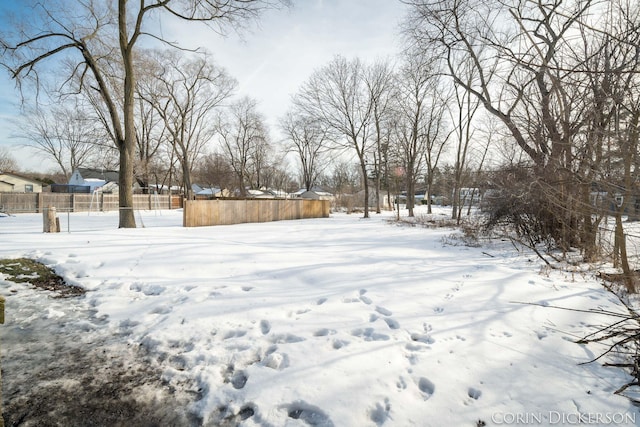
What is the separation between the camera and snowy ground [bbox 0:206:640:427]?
2.00 meters

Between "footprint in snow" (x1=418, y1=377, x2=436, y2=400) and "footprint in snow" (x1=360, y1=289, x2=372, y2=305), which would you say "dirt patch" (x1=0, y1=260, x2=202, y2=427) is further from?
"footprint in snow" (x1=360, y1=289, x2=372, y2=305)

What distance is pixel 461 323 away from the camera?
10.5ft

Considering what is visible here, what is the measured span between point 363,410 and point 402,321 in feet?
4.71

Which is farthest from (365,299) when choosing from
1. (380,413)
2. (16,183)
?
(16,183)

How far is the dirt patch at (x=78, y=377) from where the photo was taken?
1.93 meters

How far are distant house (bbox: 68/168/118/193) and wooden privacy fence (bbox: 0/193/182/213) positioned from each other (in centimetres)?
1182

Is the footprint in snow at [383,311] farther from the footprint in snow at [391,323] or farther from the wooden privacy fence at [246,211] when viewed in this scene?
the wooden privacy fence at [246,211]

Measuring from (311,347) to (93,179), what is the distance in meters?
51.7

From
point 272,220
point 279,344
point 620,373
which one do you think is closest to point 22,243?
point 279,344

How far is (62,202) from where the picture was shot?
2467 cm

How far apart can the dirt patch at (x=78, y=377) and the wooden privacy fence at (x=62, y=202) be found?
22073mm

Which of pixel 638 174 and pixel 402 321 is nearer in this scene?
pixel 638 174

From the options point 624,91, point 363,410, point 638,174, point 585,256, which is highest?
point 624,91

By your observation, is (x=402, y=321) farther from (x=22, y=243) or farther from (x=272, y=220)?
(x=272, y=220)
